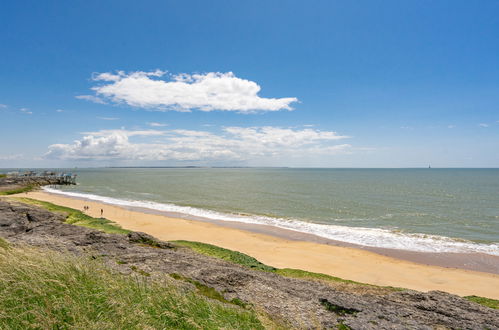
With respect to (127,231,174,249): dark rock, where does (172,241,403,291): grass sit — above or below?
below

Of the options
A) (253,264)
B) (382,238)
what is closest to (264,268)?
(253,264)

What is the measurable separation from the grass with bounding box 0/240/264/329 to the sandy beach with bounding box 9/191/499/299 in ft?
46.3

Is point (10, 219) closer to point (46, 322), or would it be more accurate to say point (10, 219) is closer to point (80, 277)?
point (80, 277)

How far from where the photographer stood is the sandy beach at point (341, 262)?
17.2 meters

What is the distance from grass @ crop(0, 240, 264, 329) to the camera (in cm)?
483

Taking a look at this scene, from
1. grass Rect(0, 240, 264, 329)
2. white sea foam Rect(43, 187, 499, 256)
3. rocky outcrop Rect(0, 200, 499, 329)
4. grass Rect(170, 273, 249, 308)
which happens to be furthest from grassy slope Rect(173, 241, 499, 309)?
white sea foam Rect(43, 187, 499, 256)

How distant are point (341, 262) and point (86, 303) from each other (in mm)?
18984

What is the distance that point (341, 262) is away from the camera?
20.7 m

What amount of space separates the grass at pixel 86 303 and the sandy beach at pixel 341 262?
1410 centimetres

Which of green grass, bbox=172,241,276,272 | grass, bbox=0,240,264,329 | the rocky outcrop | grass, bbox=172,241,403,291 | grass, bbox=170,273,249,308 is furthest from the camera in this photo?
green grass, bbox=172,241,276,272

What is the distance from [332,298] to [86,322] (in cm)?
740

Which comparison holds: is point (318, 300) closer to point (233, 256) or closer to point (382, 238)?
point (233, 256)

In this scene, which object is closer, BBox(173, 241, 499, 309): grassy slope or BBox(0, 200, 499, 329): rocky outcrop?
BBox(0, 200, 499, 329): rocky outcrop

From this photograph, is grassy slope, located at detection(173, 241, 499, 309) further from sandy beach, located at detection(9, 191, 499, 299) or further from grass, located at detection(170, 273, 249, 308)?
grass, located at detection(170, 273, 249, 308)
